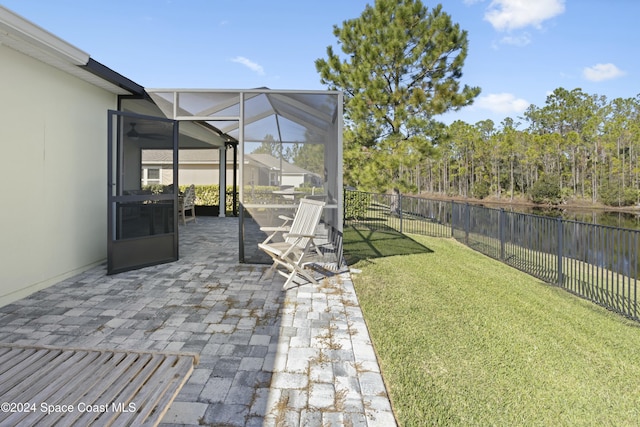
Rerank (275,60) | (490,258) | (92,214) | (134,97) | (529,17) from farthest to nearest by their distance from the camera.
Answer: (529,17) < (275,60) < (490,258) < (134,97) < (92,214)

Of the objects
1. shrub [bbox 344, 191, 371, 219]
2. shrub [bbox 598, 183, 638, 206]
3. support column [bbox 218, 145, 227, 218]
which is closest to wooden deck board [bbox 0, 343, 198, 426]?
shrub [bbox 344, 191, 371, 219]

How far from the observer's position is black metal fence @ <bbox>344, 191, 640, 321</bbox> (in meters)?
4.03

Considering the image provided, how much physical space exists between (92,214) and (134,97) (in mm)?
1885

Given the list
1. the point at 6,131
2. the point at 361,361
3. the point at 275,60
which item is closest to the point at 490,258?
the point at 361,361

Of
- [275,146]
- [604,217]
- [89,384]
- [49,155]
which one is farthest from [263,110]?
[604,217]

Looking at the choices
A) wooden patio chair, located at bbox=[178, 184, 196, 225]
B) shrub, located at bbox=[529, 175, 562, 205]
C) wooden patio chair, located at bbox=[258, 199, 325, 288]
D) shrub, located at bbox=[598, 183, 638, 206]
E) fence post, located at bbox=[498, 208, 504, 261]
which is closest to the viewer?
wooden patio chair, located at bbox=[258, 199, 325, 288]

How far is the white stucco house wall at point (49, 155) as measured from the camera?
3410 millimetres

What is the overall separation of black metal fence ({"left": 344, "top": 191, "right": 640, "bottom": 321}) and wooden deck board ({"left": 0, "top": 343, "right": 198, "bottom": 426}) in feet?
14.6

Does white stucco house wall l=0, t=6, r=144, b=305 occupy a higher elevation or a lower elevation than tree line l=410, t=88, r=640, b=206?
lower

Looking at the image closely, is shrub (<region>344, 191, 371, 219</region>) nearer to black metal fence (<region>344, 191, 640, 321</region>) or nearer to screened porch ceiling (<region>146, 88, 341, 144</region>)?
black metal fence (<region>344, 191, 640, 321</region>)

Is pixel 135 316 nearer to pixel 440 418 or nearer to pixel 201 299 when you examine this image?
pixel 201 299

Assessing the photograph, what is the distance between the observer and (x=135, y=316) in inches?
124

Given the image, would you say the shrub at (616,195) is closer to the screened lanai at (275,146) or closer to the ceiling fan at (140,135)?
the screened lanai at (275,146)

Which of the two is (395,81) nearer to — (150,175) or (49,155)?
(150,175)
